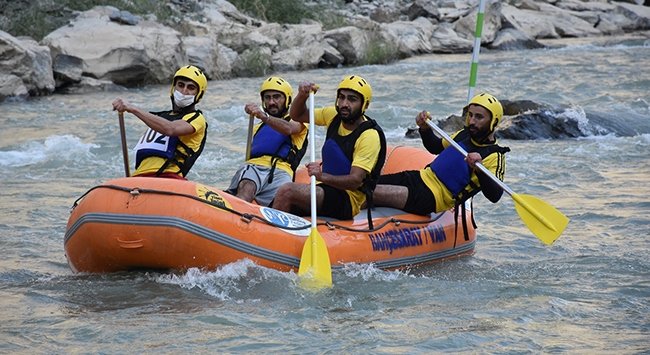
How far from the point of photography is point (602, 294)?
5.73 m

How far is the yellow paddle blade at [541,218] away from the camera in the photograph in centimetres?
629

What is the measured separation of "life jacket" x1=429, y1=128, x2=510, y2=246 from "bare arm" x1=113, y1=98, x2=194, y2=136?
1550 mm

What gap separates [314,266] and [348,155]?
2.65 feet

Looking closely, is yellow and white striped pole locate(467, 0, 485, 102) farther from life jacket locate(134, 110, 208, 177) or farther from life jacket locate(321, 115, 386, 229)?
life jacket locate(134, 110, 208, 177)

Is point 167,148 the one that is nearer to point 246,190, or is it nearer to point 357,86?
point 246,190

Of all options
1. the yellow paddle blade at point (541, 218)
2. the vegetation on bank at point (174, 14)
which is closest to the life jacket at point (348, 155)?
the yellow paddle blade at point (541, 218)

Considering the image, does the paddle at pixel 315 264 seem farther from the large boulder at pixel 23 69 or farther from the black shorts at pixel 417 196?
the large boulder at pixel 23 69

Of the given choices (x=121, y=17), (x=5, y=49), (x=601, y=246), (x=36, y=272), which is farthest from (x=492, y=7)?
(x=36, y=272)

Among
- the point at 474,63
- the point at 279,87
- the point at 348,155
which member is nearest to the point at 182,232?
the point at 348,155

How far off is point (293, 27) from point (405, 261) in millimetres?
13233

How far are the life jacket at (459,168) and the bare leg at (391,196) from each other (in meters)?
0.24

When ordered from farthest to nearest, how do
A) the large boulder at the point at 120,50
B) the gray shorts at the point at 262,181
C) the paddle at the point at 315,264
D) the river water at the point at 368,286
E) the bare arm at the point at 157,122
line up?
1. the large boulder at the point at 120,50
2. the gray shorts at the point at 262,181
3. the bare arm at the point at 157,122
4. the paddle at the point at 315,264
5. the river water at the point at 368,286

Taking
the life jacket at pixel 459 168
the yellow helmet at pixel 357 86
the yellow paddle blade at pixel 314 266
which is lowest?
the yellow paddle blade at pixel 314 266

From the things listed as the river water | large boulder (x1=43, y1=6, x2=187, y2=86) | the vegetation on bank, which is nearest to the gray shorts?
the river water
